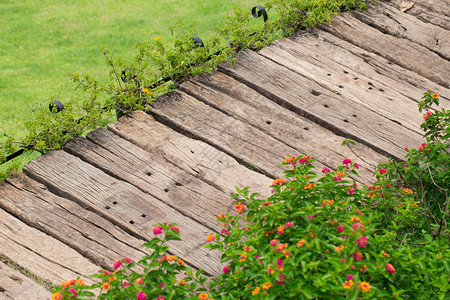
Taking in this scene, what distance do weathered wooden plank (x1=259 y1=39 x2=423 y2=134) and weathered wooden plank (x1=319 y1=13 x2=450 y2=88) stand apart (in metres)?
0.53

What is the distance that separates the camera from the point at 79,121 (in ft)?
12.5

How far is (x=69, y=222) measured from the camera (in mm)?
3154

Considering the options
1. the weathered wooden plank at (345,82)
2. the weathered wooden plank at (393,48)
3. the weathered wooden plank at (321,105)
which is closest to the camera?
the weathered wooden plank at (321,105)

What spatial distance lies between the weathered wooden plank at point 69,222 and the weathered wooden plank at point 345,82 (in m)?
2.25

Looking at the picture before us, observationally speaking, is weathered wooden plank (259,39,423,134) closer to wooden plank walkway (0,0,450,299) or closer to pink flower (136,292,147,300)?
wooden plank walkway (0,0,450,299)

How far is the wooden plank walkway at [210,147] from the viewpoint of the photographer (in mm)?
3053

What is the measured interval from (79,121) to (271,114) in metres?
1.40

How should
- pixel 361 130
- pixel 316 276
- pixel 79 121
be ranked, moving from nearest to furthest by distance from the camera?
1. pixel 316 276
2. pixel 79 121
3. pixel 361 130

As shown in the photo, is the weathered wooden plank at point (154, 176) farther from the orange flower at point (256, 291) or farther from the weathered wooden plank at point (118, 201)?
the orange flower at point (256, 291)

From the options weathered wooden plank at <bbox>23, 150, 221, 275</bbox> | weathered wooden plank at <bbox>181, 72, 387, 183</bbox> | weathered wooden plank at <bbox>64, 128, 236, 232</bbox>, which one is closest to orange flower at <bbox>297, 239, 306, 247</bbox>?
weathered wooden plank at <bbox>23, 150, 221, 275</bbox>

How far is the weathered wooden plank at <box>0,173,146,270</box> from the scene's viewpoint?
3004 millimetres

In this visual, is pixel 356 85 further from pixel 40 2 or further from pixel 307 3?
pixel 40 2

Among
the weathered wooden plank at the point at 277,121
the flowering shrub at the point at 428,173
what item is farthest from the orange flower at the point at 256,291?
the weathered wooden plank at the point at 277,121

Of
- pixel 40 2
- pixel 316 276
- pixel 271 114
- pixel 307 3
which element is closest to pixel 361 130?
pixel 271 114
